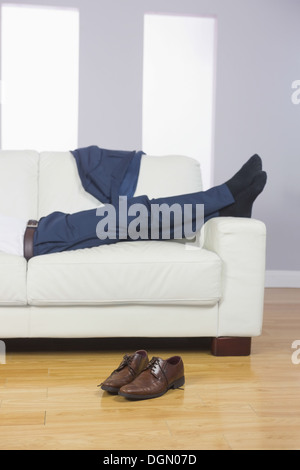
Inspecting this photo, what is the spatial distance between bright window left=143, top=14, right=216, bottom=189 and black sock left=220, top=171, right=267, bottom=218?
1.77 meters

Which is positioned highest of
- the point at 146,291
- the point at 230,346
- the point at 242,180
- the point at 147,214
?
the point at 242,180

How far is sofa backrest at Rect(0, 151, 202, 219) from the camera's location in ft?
9.91

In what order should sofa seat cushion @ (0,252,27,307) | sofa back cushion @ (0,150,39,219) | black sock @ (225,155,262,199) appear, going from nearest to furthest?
1. sofa seat cushion @ (0,252,27,307)
2. black sock @ (225,155,262,199)
3. sofa back cushion @ (0,150,39,219)

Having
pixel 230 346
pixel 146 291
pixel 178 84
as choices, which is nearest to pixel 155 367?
pixel 146 291

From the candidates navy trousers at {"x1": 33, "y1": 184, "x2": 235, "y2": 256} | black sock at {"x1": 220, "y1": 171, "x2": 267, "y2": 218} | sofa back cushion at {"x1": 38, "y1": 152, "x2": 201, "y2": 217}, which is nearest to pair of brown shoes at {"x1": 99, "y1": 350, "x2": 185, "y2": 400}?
navy trousers at {"x1": 33, "y1": 184, "x2": 235, "y2": 256}

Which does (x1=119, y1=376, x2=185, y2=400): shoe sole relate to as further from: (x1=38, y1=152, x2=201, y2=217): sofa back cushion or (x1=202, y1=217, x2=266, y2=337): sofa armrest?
(x1=38, y1=152, x2=201, y2=217): sofa back cushion

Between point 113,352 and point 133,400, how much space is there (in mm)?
630

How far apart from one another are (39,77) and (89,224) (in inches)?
83.2

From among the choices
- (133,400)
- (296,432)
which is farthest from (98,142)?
(296,432)

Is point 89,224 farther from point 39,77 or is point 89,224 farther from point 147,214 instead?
point 39,77

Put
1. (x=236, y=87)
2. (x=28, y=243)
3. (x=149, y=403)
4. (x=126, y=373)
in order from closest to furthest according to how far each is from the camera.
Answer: (x=149, y=403) → (x=126, y=373) → (x=28, y=243) → (x=236, y=87)

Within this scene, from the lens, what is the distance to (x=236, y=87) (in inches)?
178

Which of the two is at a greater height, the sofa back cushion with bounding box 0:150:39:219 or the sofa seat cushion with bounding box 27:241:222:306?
the sofa back cushion with bounding box 0:150:39:219
